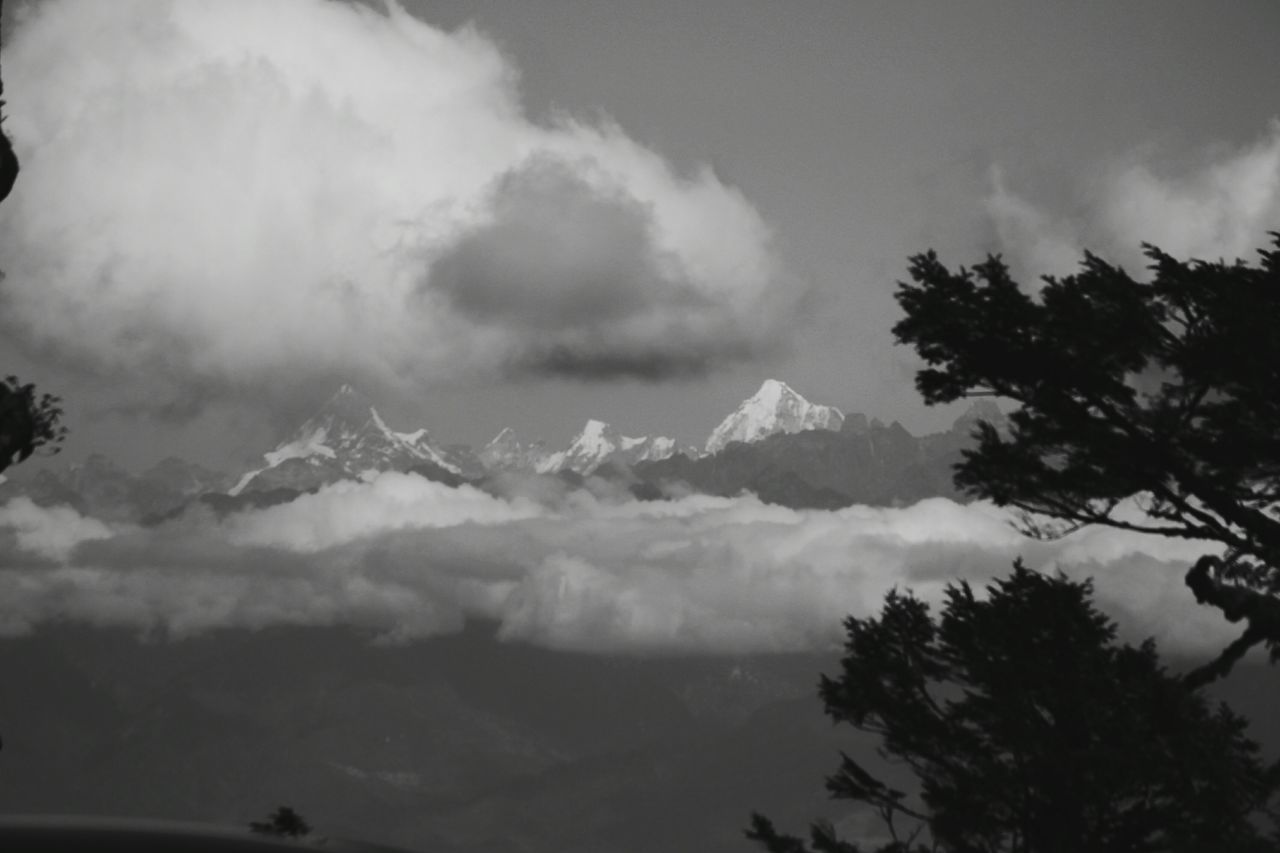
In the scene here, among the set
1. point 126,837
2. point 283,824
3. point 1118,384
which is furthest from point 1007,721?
point 126,837

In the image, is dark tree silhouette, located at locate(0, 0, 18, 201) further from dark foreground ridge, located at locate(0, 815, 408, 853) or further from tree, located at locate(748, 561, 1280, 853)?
tree, located at locate(748, 561, 1280, 853)

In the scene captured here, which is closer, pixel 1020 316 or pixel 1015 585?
pixel 1020 316

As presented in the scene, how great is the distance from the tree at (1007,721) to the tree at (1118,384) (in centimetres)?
500

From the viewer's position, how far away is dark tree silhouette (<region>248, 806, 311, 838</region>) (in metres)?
7.53

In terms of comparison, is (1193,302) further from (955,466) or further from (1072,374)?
(955,466)

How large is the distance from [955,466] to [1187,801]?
592 cm

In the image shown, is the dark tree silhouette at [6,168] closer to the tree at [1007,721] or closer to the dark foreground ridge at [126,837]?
the dark foreground ridge at [126,837]

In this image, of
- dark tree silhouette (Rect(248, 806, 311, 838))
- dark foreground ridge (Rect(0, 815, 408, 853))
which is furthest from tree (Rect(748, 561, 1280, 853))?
dark foreground ridge (Rect(0, 815, 408, 853))

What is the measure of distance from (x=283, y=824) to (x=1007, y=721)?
20.9 metres

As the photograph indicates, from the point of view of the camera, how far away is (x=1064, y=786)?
2458 cm

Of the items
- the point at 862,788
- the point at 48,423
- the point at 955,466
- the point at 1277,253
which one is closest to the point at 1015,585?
the point at 862,788

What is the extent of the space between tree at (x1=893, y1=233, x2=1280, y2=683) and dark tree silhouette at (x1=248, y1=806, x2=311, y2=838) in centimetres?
1136

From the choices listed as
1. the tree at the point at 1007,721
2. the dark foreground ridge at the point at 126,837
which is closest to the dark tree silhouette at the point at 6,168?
the dark foreground ridge at the point at 126,837

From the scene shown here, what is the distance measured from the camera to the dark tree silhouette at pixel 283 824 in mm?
7527
